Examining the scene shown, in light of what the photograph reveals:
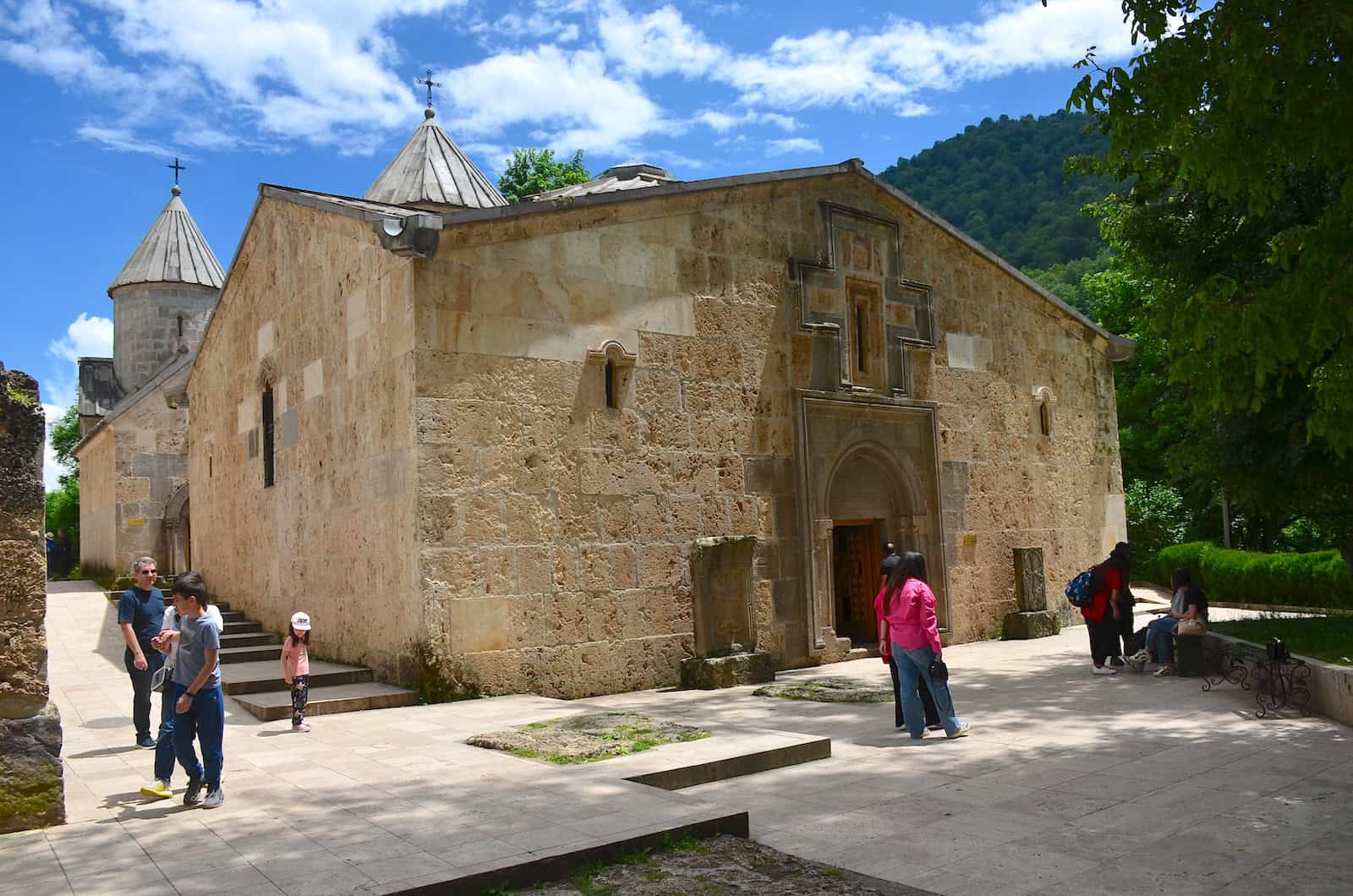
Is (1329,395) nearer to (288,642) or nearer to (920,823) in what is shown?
(920,823)

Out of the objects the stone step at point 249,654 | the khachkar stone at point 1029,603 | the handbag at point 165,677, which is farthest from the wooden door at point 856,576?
the handbag at point 165,677

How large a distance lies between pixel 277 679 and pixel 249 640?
349 centimetres

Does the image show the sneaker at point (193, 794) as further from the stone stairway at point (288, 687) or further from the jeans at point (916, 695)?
the jeans at point (916, 695)

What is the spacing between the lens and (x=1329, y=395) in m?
6.67

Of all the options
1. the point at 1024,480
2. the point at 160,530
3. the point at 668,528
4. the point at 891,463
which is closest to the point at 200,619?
the point at 668,528

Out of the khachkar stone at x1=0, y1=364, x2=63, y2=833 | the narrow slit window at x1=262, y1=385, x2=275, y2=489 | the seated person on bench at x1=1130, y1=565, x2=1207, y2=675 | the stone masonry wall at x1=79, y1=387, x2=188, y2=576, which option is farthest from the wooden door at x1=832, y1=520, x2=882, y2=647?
the stone masonry wall at x1=79, y1=387, x2=188, y2=576

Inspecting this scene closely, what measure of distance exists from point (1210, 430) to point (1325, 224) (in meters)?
8.19

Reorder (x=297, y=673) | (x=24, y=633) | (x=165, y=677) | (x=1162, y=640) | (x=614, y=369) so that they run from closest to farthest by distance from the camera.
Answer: (x=24, y=633), (x=165, y=677), (x=297, y=673), (x=1162, y=640), (x=614, y=369)

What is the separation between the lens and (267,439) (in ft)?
48.6

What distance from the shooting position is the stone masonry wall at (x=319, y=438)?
10.7m

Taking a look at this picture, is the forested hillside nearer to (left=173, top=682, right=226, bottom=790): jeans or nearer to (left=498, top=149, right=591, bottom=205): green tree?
(left=498, top=149, right=591, bottom=205): green tree

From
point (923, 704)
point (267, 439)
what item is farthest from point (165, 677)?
point (267, 439)

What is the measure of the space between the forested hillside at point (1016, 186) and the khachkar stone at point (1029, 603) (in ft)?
147

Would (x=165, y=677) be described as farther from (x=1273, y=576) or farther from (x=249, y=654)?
(x=1273, y=576)
